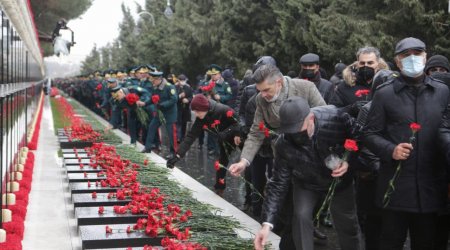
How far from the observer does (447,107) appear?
464cm

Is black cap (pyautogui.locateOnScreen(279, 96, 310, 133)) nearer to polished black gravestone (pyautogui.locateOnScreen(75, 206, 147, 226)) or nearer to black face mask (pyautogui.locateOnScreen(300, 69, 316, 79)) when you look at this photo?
polished black gravestone (pyautogui.locateOnScreen(75, 206, 147, 226))

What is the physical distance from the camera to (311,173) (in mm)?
4746

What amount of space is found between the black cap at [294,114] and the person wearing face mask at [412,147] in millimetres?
656

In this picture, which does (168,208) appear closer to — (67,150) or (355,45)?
(67,150)

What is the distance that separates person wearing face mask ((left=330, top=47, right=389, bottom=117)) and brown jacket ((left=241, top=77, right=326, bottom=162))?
19.0 inches

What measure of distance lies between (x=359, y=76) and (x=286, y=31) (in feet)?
46.8

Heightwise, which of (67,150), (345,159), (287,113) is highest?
(287,113)

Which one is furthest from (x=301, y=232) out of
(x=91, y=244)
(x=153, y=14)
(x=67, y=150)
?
(x=153, y=14)

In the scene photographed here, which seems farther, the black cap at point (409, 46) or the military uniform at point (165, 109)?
the military uniform at point (165, 109)

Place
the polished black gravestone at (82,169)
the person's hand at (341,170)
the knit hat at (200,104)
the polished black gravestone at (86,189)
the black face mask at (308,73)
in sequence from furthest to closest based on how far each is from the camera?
the polished black gravestone at (82,169)
the polished black gravestone at (86,189)
the knit hat at (200,104)
the black face mask at (308,73)
the person's hand at (341,170)

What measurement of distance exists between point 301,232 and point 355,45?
11609mm

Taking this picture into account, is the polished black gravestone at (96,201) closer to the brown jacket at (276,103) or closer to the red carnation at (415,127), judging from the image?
the brown jacket at (276,103)

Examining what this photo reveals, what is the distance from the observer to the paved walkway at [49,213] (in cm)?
650

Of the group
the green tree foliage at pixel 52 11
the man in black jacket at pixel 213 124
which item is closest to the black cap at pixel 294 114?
the man in black jacket at pixel 213 124
